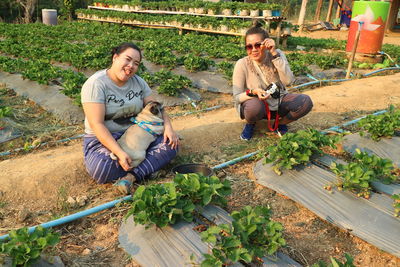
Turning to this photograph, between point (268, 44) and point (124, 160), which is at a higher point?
point (268, 44)

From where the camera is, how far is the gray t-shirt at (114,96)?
312cm

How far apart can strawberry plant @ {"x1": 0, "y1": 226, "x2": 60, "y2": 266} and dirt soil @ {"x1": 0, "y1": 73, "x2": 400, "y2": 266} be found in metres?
0.35

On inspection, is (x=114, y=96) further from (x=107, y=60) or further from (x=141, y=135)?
(x=107, y=60)

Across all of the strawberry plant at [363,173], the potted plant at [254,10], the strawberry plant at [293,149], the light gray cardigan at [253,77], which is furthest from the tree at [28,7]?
the strawberry plant at [363,173]

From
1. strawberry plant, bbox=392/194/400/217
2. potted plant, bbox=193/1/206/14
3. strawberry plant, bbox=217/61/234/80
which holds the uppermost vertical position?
potted plant, bbox=193/1/206/14

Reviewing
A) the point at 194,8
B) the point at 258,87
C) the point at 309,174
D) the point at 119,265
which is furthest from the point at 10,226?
the point at 194,8

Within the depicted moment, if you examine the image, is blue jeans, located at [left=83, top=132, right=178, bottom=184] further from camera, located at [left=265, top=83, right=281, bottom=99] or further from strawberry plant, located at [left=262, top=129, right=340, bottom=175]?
camera, located at [left=265, top=83, right=281, bottom=99]

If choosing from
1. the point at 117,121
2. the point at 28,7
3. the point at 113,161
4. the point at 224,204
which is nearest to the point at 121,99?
the point at 117,121

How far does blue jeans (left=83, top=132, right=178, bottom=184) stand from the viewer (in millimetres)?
3197

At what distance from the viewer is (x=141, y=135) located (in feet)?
11.0

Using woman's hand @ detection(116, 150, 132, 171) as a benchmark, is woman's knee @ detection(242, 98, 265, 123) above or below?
above

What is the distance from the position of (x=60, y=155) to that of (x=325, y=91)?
4853mm

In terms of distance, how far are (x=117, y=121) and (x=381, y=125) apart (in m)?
2.85

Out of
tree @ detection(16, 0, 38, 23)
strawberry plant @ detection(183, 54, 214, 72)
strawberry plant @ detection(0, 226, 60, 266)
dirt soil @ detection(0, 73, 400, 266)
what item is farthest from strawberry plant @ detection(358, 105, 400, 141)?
tree @ detection(16, 0, 38, 23)
